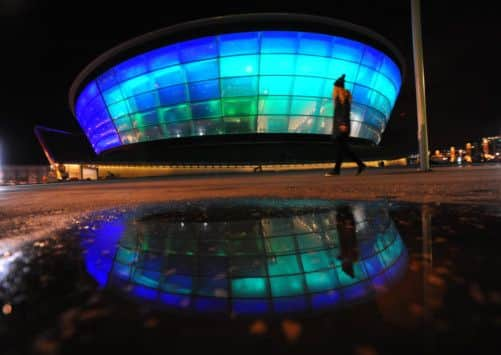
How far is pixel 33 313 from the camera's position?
880 millimetres

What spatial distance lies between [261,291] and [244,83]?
76.5ft

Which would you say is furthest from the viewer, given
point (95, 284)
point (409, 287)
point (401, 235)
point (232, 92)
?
point (232, 92)

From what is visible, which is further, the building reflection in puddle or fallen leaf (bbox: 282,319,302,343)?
the building reflection in puddle

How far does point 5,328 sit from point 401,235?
1828 millimetres

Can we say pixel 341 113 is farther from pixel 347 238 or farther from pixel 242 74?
pixel 242 74

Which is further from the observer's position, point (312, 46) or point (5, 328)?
point (312, 46)

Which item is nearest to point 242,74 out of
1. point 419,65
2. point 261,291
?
point 419,65

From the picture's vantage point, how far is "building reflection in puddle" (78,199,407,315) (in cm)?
94

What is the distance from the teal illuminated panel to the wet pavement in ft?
73.5

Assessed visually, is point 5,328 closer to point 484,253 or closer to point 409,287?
point 409,287

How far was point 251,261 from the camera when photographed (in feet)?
4.46

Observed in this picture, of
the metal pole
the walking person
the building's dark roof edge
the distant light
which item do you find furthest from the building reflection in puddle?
the building's dark roof edge

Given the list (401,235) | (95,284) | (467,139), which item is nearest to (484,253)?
(401,235)

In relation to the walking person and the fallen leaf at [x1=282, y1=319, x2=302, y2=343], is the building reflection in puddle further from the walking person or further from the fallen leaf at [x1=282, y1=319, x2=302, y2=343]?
the walking person
